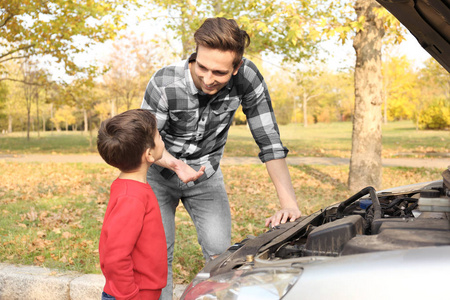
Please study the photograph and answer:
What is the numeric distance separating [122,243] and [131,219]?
0.11m

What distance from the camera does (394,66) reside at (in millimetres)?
36438

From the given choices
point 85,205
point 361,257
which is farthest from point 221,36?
point 85,205

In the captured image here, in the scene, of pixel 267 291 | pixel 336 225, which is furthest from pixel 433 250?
pixel 267 291

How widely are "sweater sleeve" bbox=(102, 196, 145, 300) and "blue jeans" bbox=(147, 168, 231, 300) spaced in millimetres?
771

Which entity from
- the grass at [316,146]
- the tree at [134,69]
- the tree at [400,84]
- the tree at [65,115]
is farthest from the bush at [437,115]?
the tree at [65,115]

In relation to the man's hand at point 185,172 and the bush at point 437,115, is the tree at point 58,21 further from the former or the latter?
the bush at point 437,115

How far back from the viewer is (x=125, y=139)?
212cm

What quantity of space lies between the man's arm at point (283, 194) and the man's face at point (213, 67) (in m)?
0.66

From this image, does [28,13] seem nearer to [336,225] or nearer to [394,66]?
[336,225]

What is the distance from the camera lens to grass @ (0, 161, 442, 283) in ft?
14.7

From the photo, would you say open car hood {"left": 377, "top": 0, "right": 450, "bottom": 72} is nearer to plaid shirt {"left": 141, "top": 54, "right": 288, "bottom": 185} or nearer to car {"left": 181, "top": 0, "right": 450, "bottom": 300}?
car {"left": 181, "top": 0, "right": 450, "bottom": 300}

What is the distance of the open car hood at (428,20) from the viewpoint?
1579 mm

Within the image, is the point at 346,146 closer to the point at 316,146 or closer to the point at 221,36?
the point at 316,146

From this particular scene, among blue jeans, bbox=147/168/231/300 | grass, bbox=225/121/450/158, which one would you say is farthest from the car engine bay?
grass, bbox=225/121/450/158
